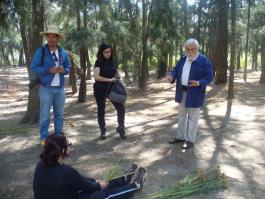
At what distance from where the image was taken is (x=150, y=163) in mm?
5828

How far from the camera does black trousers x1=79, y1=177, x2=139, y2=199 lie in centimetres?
380

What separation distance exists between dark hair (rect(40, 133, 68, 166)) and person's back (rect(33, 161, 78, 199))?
0.21 feet

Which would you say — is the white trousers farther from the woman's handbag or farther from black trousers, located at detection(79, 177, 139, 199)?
black trousers, located at detection(79, 177, 139, 199)

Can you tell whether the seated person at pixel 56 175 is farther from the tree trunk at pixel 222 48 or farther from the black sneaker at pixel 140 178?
the tree trunk at pixel 222 48

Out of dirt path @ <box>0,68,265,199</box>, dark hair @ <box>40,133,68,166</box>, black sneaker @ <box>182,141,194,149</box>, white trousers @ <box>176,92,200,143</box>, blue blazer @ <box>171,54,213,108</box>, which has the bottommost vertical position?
dirt path @ <box>0,68,265,199</box>

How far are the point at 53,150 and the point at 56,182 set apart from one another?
0.28 m

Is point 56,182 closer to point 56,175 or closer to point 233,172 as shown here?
point 56,175

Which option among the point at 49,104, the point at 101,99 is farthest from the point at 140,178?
the point at 101,99

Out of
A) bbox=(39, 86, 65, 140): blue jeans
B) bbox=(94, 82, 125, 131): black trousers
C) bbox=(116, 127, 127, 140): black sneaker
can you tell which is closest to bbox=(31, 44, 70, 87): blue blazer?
bbox=(39, 86, 65, 140): blue jeans

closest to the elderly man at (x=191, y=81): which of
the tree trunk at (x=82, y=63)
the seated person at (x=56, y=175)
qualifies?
the seated person at (x=56, y=175)

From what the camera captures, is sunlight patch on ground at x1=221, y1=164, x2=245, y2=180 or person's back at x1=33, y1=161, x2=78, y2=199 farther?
sunlight patch on ground at x1=221, y1=164, x2=245, y2=180

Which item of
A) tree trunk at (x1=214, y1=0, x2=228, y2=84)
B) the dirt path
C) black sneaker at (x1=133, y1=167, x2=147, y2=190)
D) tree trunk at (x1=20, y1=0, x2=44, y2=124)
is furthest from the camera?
tree trunk at (x1=214, y1=0, x2=228, y2=84)

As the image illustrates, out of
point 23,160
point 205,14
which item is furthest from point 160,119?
point 205,14

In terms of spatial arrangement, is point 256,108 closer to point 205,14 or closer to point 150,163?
point 150,163
